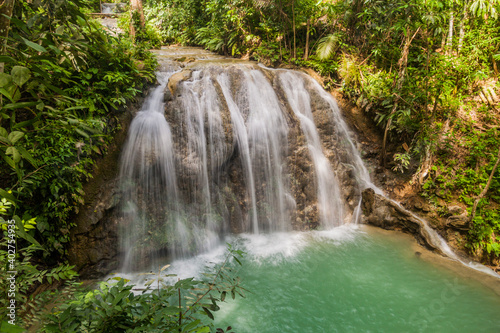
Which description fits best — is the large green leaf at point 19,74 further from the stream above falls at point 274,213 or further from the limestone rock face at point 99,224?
the limestone rock face at point 99,224

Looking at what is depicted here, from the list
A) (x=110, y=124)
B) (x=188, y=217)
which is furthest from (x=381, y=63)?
(x=110, y=124)

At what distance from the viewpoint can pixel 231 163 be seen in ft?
18.8

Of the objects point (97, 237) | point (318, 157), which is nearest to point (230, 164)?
point (318, 157)

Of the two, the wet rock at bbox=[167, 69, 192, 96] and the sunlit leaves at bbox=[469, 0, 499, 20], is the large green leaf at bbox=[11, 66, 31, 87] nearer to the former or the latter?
the wet rock at bbox=[167, 69, 192, 96]

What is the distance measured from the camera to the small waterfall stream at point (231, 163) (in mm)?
4832

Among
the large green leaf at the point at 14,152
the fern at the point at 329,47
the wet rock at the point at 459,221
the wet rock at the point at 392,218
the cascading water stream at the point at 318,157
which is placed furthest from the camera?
the fern at the point at 329,47

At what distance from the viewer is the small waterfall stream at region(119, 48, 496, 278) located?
4832mm

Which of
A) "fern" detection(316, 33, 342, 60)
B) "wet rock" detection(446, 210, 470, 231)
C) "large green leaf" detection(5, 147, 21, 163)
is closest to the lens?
"large green leaf" detection(5, 147, 21, 163)

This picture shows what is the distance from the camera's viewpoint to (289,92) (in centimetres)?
682

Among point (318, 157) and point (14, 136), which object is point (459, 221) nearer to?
point (318, 157)

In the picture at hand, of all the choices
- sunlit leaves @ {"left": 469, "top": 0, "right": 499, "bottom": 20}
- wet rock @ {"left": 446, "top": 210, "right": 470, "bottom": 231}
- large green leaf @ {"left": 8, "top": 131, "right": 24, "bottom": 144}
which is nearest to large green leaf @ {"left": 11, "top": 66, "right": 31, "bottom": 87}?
large green leaf @ {"left": 8, "top": 131, "right": 24, "bottom": 144}

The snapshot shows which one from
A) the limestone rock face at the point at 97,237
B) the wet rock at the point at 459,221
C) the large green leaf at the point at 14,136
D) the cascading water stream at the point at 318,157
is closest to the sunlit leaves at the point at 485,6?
the cascading water stream at the point at 318,157

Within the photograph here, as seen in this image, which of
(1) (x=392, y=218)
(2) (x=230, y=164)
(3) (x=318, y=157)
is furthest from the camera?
(3) (x=318, y=157)

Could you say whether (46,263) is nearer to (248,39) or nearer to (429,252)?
(429,252)
